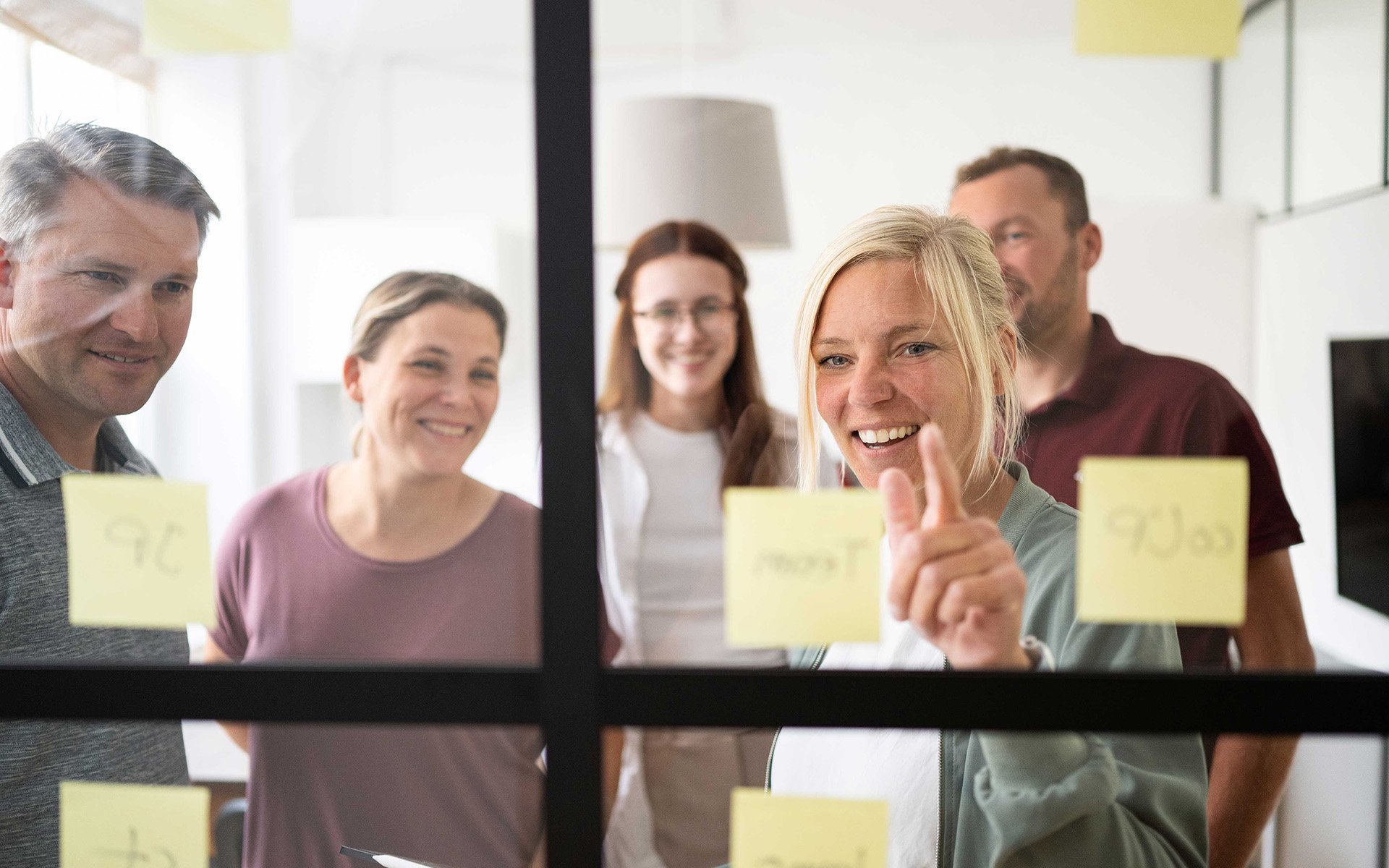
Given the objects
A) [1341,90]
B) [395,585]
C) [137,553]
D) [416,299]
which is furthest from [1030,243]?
[137,553]

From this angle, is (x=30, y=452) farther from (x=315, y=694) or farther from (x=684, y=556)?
(x=684, y=556)

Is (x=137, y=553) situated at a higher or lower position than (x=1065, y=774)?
higher

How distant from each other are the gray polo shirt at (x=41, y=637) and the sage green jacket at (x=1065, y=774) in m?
0.73

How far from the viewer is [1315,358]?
0.85 m

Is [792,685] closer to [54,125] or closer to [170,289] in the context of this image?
[170,289]

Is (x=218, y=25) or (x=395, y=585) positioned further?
(x=395, y=585)

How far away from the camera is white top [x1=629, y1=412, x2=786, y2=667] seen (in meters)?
0.97

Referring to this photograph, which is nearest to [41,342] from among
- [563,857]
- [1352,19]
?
[563,857]

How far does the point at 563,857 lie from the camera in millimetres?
690

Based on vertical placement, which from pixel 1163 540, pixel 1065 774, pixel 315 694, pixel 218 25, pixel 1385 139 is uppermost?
pixel 218 25

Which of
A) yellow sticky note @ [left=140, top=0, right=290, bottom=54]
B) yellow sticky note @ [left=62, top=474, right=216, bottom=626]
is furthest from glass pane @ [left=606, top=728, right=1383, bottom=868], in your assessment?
yellow sticky note @ [left=140, top=0, right=290, bottom=54]

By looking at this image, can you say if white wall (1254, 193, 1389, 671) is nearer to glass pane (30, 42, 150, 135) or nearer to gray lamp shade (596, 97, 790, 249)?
gray lamp shade (596, 97, 790, 249)

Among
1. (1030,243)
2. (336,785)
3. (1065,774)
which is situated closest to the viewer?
(1065,774)

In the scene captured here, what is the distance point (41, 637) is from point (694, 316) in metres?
0.75
